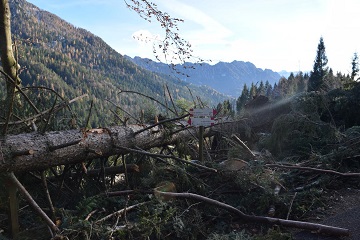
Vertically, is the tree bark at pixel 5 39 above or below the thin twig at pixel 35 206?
above

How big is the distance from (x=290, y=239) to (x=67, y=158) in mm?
2751

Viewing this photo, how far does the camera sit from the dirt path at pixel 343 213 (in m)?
3.57

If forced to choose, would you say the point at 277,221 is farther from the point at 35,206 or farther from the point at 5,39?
the point at 5,39

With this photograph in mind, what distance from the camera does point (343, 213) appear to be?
4.20m

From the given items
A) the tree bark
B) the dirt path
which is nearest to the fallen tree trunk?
the tree bark

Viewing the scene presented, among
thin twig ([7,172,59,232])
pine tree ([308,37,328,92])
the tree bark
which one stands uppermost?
pine tree ([308,37,328,92])

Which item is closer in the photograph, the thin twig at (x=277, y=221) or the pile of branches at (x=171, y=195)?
the pile of branches at (x=171, y=195)

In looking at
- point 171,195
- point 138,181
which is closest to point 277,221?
point 171,195

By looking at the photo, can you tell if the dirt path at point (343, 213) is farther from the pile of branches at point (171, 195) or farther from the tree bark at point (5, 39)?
the tree bark at point (5, 39)

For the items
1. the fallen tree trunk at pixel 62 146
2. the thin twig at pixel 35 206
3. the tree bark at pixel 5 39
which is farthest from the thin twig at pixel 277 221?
the tree bark at pixel 5 39

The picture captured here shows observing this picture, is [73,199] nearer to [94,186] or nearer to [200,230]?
[94,186]

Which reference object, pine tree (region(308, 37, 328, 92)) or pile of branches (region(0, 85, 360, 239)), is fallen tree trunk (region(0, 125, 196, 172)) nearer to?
pile of branches (region(0, 85, 360, 239))

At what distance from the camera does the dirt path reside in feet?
11.7

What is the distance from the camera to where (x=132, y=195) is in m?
4.30
